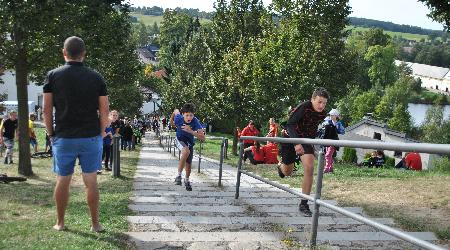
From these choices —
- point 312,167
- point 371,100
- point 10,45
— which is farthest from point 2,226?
point 371,100

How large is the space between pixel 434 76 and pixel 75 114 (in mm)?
198665

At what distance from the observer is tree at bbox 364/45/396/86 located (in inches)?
3652

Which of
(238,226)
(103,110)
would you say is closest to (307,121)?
(238,226)

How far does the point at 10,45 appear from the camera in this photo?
Result: 37.9 feet

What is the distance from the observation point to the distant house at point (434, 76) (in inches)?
7129

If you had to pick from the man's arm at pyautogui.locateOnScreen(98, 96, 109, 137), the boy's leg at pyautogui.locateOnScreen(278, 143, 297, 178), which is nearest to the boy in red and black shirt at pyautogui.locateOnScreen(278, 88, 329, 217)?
the boy's leg at pyautogui.locateOnScreen(278, 143, 297, 178)

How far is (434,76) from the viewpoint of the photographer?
605ft

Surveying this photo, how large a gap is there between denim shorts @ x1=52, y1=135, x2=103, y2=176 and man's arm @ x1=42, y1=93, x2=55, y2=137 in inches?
4.3

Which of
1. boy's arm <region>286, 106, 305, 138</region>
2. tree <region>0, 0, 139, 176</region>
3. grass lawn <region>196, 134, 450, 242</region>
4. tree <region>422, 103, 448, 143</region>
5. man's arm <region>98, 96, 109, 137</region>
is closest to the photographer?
man's arm <region>98, 96, 109, 137</region>

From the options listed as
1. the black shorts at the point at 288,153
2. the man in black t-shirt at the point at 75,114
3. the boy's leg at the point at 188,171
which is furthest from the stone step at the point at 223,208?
the boy's leg at the point at 188,171

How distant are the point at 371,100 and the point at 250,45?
56.6m

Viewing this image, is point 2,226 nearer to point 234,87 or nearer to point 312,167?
point 312,167

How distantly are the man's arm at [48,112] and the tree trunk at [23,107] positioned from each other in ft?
26.9

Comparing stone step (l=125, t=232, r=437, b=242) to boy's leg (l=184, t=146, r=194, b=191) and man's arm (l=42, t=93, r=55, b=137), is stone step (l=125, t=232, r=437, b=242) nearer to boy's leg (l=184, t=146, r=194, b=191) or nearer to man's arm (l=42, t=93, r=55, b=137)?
man's arm (l=42, t=93, r=55, b=137)
